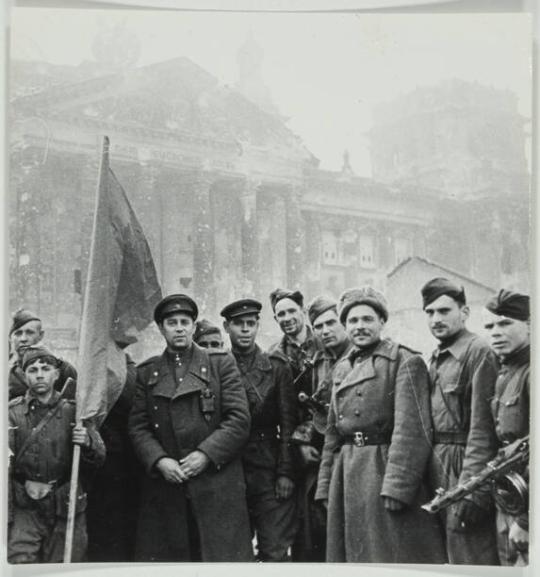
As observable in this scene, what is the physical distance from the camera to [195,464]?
454cm

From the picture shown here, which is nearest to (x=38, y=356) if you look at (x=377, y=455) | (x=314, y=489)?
(x=314, y=489)

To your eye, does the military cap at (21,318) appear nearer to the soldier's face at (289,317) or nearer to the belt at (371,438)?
the soldier's face at (289,317)

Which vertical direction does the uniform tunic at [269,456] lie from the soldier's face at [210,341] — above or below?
below

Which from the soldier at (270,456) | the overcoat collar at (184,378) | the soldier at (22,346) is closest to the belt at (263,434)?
the soldier at (270,456)

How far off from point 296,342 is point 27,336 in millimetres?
1423

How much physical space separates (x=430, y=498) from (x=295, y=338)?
41.6 inches

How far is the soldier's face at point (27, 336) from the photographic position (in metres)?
4.89

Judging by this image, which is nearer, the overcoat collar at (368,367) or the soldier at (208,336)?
the overcoat collar at (368,367)

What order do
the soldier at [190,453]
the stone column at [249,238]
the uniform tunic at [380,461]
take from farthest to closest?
the stone column at [249,238] < the soldier at [190,453] < the uniform tunic at [380,461]

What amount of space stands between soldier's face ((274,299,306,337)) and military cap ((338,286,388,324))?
0.23 m

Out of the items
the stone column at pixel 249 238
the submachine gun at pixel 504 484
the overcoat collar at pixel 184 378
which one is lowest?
the submachine gun at pixel 504 484

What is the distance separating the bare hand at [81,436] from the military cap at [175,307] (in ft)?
2.18

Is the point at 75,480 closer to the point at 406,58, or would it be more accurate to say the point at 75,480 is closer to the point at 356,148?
the point at 356,148

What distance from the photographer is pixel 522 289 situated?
191 inches
